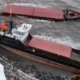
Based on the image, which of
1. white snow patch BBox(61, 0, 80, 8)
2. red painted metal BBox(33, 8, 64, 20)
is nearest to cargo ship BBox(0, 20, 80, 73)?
red painted metal BBox(33, 8, 64, 20)

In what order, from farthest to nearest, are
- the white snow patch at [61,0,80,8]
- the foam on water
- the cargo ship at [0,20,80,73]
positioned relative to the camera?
the white snow patch at [61,0,80,8], the foam on water, the cargo ship at [0,20,80,73]

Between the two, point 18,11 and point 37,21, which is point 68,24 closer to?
point 37,21

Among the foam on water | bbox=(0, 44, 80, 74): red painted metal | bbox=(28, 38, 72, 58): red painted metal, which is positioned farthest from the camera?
the foam on water

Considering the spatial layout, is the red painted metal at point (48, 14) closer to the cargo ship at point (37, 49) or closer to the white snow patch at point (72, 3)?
the white snow patch at point (72, 3)

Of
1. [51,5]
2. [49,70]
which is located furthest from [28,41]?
[51,5]

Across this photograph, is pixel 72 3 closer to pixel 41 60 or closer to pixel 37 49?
pixel 37 49

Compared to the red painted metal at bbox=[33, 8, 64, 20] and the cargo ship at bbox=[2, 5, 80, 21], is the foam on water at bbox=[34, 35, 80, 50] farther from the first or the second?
the red painted metal at bbox=[33, 8, 64, 20]

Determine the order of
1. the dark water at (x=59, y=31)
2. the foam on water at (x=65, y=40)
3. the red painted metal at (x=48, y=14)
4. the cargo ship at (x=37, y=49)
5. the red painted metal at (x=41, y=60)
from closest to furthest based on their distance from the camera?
the red painted metal at (x=41, y=60), the cargo ship at (x=37, y=49), the foam on water at (x=65, y=40), the dark water at (x=59, y=31), the red painted metal at (x=48, y=14)

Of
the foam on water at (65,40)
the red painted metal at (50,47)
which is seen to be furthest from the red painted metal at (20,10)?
the red painted metal at (50,47)
